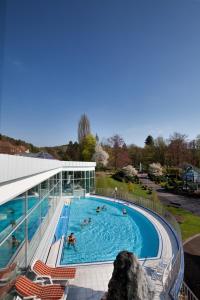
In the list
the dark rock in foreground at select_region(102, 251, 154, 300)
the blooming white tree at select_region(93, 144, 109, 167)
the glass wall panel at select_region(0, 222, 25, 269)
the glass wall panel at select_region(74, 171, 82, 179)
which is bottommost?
the dark rock in foreground at select_region(102, 251, 154, 300)

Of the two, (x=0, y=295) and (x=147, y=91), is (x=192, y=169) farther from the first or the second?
(x=0, y=295)

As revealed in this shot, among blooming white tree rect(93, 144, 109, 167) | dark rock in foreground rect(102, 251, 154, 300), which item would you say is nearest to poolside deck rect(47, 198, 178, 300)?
dark rock in foreground rect(102, 251, 154, 300)

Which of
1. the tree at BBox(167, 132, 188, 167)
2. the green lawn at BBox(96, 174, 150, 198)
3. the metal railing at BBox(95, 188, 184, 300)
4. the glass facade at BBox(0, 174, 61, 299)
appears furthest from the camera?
the tree at BBox(167, 132, 188, 167)

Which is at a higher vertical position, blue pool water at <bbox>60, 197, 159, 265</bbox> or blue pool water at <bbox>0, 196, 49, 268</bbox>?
blue pool water at <bbox>0, 196, 49, 268</bbox>

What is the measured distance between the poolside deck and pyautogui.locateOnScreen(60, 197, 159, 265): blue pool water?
0.47 m

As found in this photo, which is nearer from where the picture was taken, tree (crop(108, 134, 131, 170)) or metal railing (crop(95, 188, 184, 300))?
metal railing (crop(95, 188, 184, 300))

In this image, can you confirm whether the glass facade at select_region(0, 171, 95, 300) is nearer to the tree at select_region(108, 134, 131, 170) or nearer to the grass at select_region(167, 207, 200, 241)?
the grass at select_region(167, 207, 200, 241)

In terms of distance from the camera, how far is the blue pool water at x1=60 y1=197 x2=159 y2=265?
10.5 metres

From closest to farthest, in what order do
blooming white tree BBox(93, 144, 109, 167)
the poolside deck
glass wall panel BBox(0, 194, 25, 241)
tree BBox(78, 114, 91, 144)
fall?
glass wall panel BBox(0, 194, 25, 241)
the poolside deck
blooming white tree BBox(93, 144, 109, 167)
tree BBox(78, 114, 91, 144)

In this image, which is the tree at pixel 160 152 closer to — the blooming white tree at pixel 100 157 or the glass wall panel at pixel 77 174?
the blooming white tree at pixel 100 157

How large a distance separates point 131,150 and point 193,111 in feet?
133

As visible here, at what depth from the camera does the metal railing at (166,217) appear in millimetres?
7055

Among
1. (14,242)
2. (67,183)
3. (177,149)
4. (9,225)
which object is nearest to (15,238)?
(14,242)

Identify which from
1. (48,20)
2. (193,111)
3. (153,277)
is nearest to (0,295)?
(153,277)
